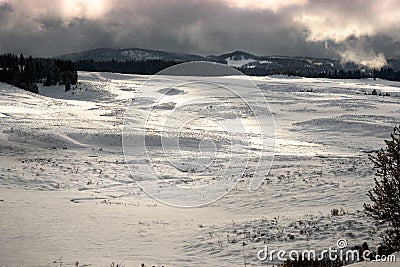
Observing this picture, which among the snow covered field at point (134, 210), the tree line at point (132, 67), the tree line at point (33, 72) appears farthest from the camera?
the tree line at point (132, 67)

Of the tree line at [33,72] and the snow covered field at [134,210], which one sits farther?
the tree line at [33,72]

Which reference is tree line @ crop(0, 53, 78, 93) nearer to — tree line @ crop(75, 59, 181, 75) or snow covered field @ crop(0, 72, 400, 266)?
snow covered field @ crop(0, 72, 400, 266)

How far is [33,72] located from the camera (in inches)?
2916

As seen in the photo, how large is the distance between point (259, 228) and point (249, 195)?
4.77 meters

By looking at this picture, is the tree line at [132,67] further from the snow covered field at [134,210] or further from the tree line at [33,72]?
the snow covered field at [134,210]

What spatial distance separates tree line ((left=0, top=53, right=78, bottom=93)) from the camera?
6519cm

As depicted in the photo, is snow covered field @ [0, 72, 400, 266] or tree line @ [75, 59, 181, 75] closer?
snow covered field @ [0, 72, 400, 266]

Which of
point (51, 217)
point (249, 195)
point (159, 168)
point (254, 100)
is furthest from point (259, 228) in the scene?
point (254, 100)

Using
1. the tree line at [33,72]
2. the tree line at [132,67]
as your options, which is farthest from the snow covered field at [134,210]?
the tree line at [132,67]

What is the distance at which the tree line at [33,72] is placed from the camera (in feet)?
214

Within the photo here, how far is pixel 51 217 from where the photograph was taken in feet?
44.4

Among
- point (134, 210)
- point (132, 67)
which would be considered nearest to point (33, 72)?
point (134, 210)

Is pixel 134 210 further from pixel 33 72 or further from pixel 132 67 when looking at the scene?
pixel 132 67

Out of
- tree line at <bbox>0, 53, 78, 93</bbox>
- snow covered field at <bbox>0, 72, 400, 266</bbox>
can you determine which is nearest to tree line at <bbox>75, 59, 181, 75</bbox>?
tree line at <bbox>0, 53, 78, 93</bbox>
